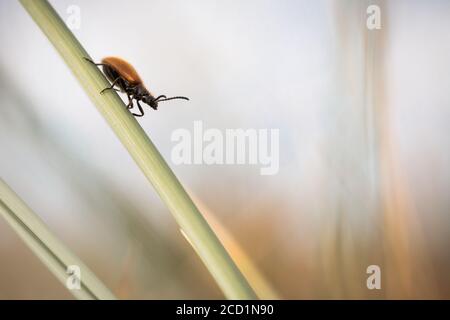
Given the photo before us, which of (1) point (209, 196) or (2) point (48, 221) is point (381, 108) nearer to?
(1) point (209, 196)

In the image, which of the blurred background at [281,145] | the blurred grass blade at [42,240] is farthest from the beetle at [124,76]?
the blurred background at [281,145]

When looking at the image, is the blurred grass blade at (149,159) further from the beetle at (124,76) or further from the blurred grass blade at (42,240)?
the beetle at (124,76)

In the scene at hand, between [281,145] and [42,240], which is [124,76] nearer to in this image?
[42,240]

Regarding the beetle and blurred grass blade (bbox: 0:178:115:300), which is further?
the beetle

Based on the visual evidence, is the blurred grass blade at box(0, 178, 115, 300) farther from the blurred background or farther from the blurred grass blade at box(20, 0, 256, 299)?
the blurred background

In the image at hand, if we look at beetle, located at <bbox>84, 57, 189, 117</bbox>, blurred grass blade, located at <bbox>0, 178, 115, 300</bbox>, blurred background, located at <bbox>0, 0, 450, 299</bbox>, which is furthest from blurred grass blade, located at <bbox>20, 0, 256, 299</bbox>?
blurred background, located at <bbox>0, 0, 450, 299</bbox>
